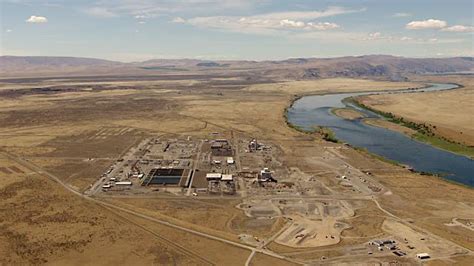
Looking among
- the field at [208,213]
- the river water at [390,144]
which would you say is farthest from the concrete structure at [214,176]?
the river water at [390,144]

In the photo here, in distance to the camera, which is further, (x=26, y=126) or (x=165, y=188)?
(x=26, y=126)

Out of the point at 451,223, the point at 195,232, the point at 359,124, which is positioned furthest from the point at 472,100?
the point at 195,232

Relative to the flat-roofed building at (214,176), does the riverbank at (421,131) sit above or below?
above

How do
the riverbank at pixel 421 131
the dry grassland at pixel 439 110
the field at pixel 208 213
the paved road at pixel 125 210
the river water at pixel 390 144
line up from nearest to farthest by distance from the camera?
the field at pixel 208 213, the paved road at pixel 125 210, the river water at pixel 390 144, the riverbank at pixel 421 131, the dry grassland at pixel 439 110

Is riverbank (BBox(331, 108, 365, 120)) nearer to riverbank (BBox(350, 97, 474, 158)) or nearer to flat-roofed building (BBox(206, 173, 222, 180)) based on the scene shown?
riverbank (BBox(350, 97, 474, 158))

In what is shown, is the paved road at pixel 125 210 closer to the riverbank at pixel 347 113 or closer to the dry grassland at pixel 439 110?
the dry grassland at pixel 439 110

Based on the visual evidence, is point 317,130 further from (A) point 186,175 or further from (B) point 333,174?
(A) point 186,175

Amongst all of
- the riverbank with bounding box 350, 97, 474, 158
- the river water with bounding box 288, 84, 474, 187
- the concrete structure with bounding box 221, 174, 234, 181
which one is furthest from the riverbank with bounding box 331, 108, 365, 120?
the concrete structure with bounding box 221, 174, 234, 181

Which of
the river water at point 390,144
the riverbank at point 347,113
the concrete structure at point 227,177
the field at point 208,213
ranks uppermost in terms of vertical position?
the riverbank at point 347,113
